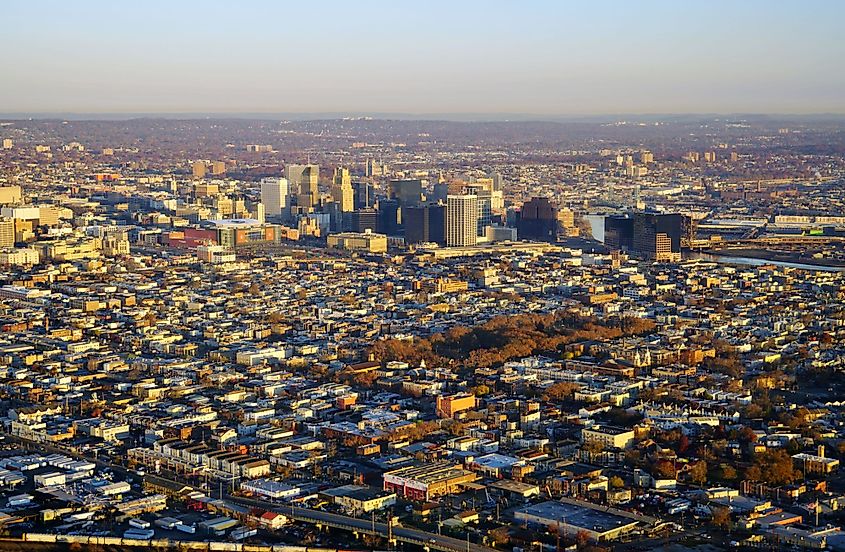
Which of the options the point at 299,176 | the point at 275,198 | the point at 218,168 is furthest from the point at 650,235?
the point at 218,168

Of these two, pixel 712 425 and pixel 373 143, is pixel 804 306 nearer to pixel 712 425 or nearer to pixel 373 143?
pixel 712 425

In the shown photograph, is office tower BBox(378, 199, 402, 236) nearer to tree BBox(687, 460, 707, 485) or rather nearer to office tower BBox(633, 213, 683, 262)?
office tower BBox(633, 213, 683, 262)

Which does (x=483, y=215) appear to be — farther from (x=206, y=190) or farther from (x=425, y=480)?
(x=425, y=480)

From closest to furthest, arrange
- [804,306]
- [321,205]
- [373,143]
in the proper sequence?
[804,306], [321,205], [373,143]

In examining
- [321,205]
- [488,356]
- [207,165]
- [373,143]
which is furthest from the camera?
[373,143]

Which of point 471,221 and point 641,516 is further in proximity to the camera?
point 471,221

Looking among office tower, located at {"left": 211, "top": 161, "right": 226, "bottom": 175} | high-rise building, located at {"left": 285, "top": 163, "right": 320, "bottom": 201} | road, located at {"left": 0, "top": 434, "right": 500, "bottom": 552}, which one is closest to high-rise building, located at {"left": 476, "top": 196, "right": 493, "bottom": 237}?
high-rise building, located at {"left": 285, "top": 163, "right": 320, "bottom": 201}

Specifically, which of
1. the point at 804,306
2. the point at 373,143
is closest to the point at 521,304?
the point at 804,306
